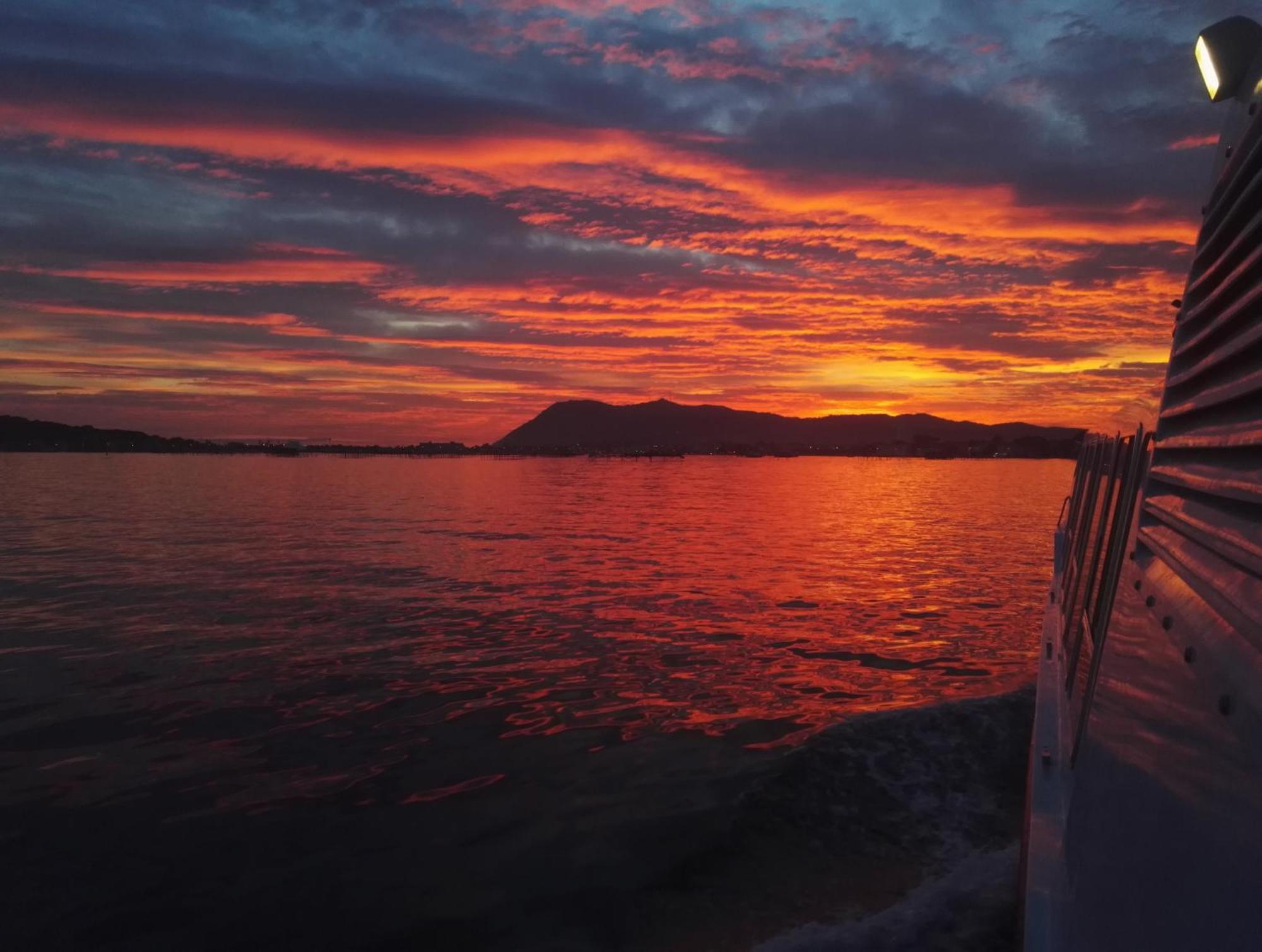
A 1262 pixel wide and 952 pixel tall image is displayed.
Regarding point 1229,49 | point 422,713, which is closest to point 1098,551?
point 1229,49

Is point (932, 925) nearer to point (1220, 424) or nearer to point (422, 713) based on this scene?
point (1220, 424)

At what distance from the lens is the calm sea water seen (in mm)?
6594

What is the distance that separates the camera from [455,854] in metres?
7.17

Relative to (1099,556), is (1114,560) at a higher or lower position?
higher

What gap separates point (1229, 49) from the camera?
3.97 m

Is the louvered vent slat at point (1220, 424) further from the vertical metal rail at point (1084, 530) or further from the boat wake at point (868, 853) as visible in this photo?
the boat wake at point (868, 853)

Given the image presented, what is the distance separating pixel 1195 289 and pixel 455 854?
6503 millimetres

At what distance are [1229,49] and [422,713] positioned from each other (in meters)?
9.83

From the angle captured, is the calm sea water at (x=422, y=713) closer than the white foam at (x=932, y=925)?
No

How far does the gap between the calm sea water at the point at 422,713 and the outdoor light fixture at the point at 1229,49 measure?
6.18 m

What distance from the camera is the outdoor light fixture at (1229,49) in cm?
396

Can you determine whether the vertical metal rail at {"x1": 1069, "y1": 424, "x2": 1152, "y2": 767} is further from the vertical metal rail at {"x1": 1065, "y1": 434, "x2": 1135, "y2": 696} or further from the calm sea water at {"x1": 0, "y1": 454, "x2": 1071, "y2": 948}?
the calm sea water at {"x1": 0, "y1": 454, "x2": 1071, "y2": 948}

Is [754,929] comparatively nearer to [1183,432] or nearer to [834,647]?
[1183,432]

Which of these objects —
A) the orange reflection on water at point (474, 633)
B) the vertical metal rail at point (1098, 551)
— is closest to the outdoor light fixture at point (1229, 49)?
the vertical metal rail at point (1098, 551)
